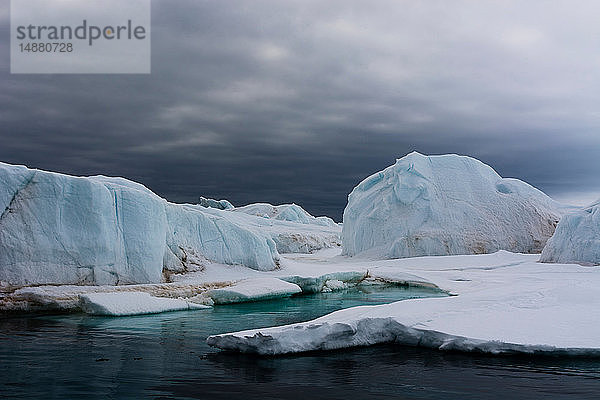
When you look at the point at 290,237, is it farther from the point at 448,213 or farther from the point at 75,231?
the point at 75,231

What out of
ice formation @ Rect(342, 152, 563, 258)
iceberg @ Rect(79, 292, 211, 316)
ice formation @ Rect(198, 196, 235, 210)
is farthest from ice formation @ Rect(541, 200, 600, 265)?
ice formation @ Rect(198, 196, 235, 210)

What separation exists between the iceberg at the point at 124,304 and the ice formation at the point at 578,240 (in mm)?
19482

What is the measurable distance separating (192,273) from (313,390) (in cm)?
1407

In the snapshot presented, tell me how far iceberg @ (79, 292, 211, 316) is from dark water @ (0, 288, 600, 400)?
7.57 feet

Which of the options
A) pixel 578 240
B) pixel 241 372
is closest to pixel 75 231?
pixel 241 372

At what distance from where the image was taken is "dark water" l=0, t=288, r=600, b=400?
7.61 metres

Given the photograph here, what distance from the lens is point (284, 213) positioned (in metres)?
76.8

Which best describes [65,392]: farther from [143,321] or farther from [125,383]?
[143,321]

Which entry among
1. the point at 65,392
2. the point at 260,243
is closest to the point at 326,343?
the point at 65,392

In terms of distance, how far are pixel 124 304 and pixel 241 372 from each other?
723 centimetres

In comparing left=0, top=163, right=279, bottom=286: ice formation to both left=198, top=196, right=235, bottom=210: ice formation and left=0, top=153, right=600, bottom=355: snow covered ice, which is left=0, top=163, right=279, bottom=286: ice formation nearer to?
left=0, top=153, right=600, bottom=355: snow covered ice

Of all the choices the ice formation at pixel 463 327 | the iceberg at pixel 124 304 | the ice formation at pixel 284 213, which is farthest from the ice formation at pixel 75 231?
the ice formation at pixel 284 213

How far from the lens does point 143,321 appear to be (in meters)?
13.9

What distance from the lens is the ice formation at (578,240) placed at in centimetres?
2606
